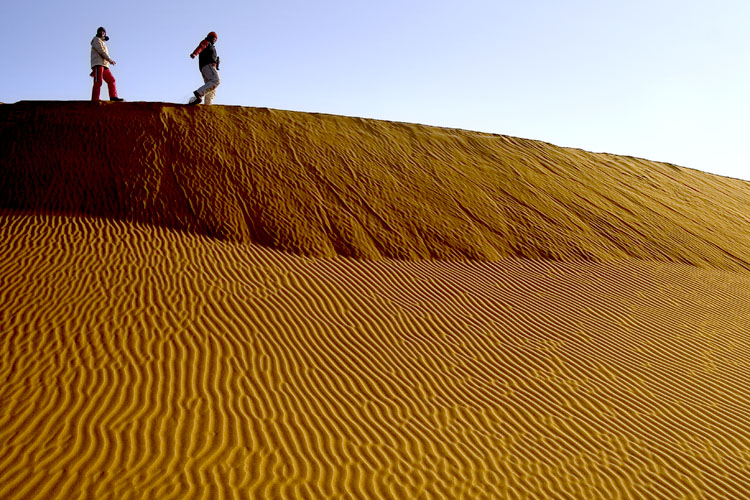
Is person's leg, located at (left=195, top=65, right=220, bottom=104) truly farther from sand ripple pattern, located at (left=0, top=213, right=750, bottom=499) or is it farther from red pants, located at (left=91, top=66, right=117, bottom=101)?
sand ripple pattern, located at (left=0, top=213, right=750, bottom=499)

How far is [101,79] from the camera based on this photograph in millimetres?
13492

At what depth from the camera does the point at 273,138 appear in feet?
48.7

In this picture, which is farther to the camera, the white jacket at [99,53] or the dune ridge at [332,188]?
the white jacket at [99,53]

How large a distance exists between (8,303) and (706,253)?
16806 mm

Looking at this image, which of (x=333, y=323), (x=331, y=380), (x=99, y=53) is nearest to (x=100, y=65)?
(x=99, y=53)

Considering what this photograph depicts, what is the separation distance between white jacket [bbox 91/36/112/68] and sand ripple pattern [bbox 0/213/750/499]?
15.3 ft

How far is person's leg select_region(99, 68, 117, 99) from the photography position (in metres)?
13.4

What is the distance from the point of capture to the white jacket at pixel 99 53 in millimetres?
12562

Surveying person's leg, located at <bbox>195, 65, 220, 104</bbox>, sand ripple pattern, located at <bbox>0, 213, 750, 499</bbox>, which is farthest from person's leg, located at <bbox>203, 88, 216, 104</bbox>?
sand ripple pattern, located at <bbox>0, 213, 750, 499</bbox>

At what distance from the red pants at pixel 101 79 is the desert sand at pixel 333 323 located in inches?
22.1

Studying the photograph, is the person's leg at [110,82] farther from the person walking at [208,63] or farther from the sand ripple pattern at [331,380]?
the sand ripple pattern at [331,380]

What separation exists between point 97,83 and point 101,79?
15 cm

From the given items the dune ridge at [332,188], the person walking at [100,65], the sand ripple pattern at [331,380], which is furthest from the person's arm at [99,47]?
the sand ripple pattern at [331,380]

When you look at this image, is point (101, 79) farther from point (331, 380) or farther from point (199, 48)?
point (331, 380)
